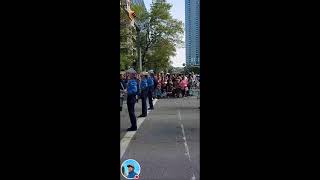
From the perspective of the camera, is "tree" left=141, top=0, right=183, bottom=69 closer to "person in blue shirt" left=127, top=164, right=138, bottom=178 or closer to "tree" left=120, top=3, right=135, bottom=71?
"tree" left=120, top=3, right=135, bottom=71

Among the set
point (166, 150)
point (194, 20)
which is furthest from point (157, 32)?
point (194, 20)

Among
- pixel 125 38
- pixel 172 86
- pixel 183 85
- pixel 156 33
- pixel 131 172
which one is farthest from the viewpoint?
pixel 156 33

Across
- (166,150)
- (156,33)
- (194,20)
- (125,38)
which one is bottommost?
(166,150)

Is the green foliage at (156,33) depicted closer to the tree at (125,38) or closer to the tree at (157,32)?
the tree at (157,32)

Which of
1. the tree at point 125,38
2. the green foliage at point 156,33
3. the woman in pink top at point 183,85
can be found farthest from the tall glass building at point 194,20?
the green foliage at point 156,33

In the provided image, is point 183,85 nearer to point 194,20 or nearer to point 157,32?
point 194,20

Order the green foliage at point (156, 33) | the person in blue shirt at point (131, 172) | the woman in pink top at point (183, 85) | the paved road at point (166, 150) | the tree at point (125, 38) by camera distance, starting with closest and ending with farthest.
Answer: the person in blue shirt at point (131, 172)
the paved road at point (166, 150)
the woman in pink top at point (183, 85)
the tree at point (125, 38)
the green foliage at point (156, 33)

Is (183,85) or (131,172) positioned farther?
(183,85)

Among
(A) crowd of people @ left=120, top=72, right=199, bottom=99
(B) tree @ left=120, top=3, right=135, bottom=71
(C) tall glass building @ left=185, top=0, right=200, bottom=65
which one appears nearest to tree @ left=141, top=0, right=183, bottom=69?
(B) tree @ left=120, top=3, right=135, bottom=71
